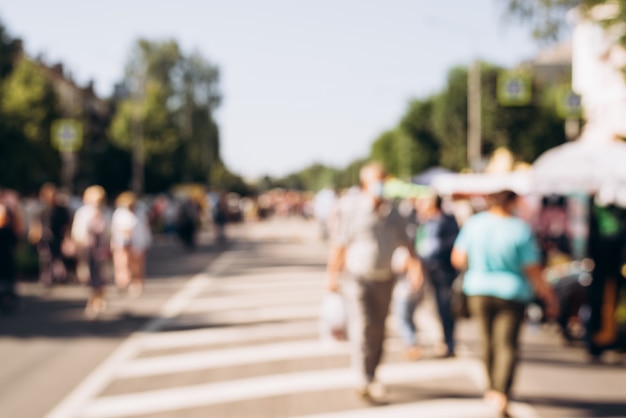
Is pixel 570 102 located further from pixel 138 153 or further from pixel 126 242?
pixel 138 153

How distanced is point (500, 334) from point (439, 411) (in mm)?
748

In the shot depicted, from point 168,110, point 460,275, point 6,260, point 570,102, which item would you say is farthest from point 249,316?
point 168,110

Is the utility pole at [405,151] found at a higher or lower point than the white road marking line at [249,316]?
higher

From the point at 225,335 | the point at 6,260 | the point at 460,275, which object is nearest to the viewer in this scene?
the point at 460,275

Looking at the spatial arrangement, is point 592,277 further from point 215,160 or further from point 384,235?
point 215,160

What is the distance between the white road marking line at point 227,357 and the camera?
8.66 meters

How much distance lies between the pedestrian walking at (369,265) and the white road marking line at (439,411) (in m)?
0.36

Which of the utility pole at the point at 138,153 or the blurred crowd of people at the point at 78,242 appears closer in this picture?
the blurred crowd of people at the point at 78,242

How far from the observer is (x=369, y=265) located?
7.33 m

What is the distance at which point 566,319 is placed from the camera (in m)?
10.6

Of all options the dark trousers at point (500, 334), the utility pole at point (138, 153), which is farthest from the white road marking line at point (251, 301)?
the utility pole at point (138, 153)

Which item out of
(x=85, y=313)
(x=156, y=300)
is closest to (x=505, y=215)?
(x=85, y=313)

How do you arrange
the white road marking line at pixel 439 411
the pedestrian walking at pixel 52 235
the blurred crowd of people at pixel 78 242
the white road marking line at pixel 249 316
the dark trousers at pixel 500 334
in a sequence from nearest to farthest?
the dark trousers at pixel 500 334, the white road marking line at pixel 439 411, the white road marking line at pixel 249 316, the blurred crowd of people at pixel 78 242, the pedestrian walking at pixel 52 235

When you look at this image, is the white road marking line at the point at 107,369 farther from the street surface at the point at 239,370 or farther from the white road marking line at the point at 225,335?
the white road marking line at the point at 225,335
